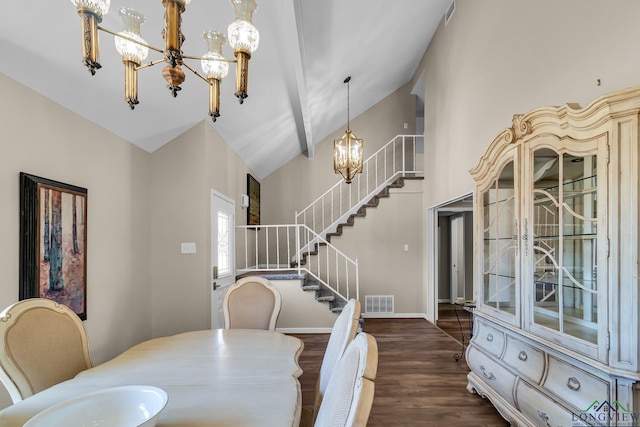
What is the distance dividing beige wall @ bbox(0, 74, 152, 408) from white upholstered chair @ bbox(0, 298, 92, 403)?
51cm

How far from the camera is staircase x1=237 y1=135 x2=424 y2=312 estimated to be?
537 cm

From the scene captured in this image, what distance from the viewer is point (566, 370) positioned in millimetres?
1716

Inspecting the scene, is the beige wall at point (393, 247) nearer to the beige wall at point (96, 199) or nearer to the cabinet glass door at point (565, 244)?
the beige wall at point (96, 199)

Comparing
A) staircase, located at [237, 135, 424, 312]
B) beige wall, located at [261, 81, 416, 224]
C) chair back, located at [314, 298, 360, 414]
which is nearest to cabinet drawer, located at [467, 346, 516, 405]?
chair back, located at [314, 298, 360, 414]

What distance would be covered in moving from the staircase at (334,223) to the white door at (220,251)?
2.36 ft

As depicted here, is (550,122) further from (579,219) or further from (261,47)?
(261,47)

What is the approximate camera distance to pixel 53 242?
7.12 ft

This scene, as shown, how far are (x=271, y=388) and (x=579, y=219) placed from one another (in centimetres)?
181

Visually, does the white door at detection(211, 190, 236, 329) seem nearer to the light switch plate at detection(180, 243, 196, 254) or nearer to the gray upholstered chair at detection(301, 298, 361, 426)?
the light switch plate at detection(180, 243, 196, 254)

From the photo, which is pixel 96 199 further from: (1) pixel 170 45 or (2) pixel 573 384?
(2) pixel 573 384

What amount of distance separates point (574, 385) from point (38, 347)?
106 inches

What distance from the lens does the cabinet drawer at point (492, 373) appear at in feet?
7.01

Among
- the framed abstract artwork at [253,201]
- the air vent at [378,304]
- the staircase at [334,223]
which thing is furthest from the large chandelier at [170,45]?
the air vent at [378,304]

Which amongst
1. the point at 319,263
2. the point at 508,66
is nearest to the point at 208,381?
the point at 508,66
